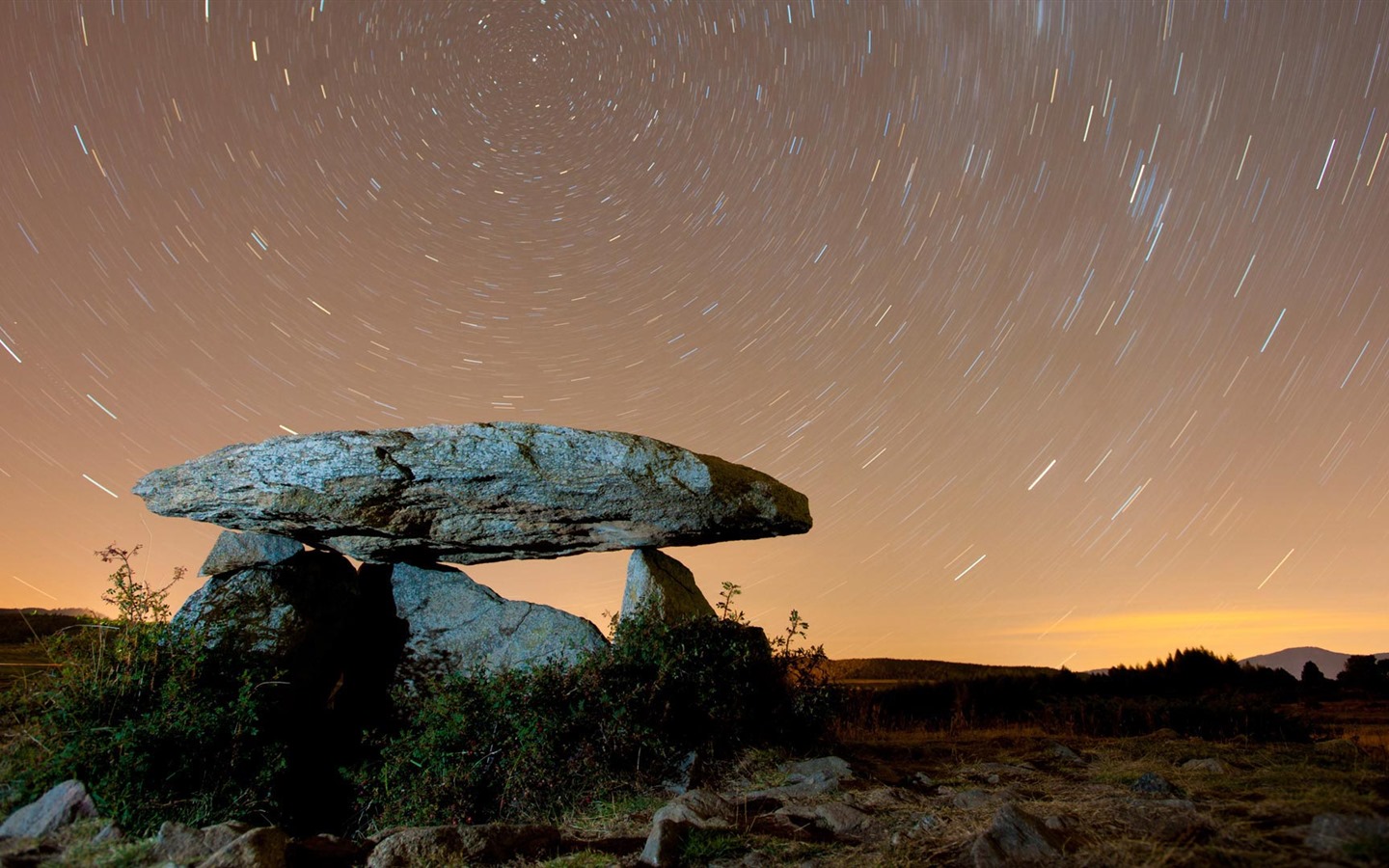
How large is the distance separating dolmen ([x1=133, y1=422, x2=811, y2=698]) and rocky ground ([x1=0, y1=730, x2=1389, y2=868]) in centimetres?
369

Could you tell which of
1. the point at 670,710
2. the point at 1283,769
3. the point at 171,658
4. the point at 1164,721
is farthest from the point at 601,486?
the point at 1164,721

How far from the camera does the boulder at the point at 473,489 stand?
11578mm

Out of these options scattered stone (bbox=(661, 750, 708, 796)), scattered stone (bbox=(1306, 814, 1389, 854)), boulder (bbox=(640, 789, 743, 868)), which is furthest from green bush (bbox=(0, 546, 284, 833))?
scattered stone (bbox=(1306, 814, 1389, 854))

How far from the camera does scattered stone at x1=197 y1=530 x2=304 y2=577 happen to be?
12883mm

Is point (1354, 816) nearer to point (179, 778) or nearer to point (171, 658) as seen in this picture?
point (179, 778)

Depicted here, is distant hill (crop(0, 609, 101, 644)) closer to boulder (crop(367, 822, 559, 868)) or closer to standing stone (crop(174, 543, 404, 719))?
standing stone (crop(174, 543, 404, 719))

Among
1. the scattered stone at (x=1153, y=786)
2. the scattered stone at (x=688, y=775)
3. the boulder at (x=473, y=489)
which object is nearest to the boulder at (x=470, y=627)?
the boulder at (x=473, y=489)

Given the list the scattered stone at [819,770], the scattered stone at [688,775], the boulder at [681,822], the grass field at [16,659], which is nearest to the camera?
the boulder at [681,822]

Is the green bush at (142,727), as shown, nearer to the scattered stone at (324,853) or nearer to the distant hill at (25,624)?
the scattered stone at (324,853)

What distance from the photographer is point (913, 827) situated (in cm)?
695

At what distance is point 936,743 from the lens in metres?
13.1

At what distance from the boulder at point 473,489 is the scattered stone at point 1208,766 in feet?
18.9

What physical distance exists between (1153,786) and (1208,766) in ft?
6.03

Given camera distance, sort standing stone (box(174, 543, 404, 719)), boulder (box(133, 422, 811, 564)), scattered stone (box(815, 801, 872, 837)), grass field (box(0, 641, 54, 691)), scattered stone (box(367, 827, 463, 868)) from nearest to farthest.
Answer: scattered stone (box(367, 827, 463, 868)) < scattered stone (box(815, 801, 872, 837)) < boulder (box(133, 422, 811, 564)) < standing stone (box(174, 543, 404, 719)) < grass field (box(0, 641, 54, 691))
